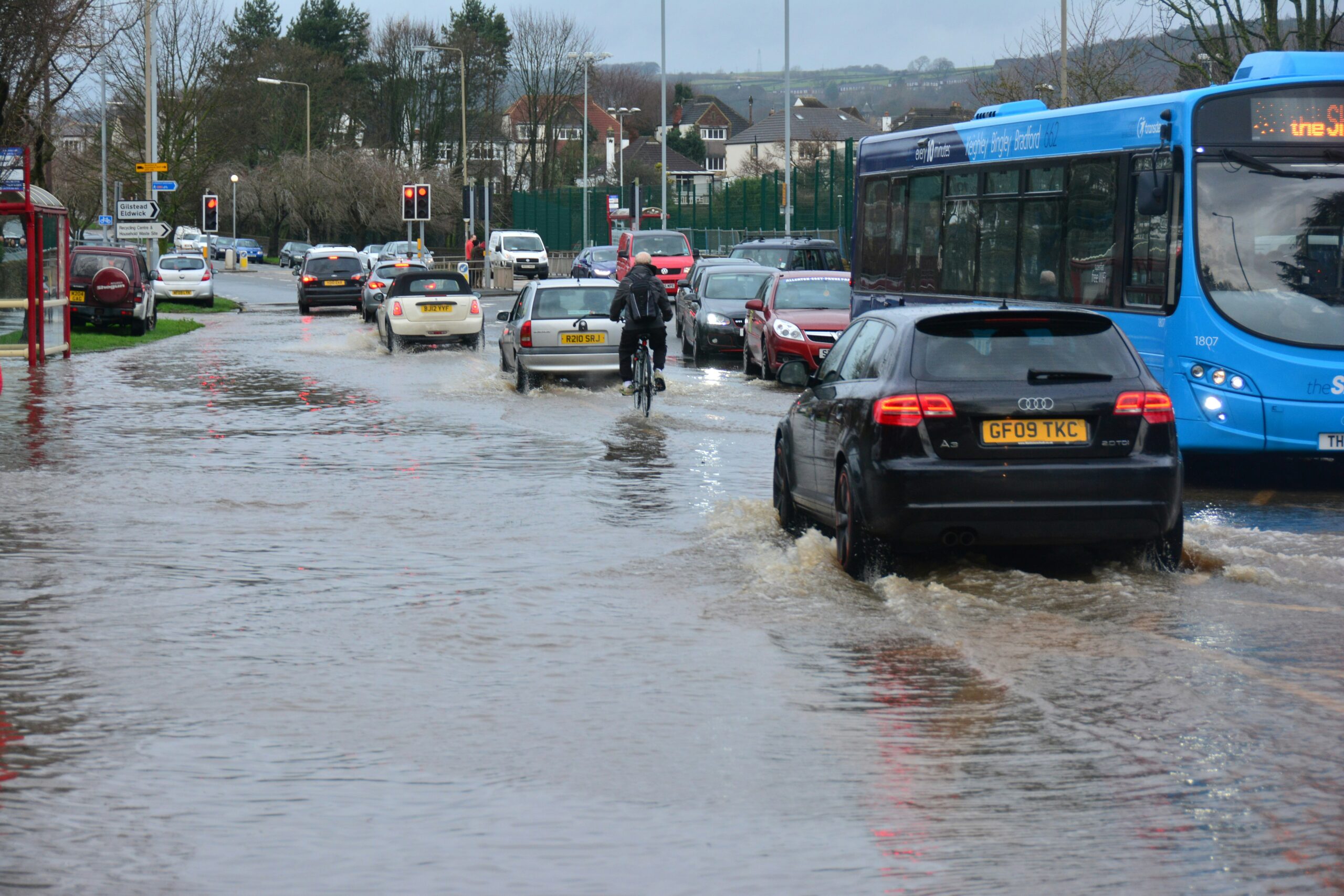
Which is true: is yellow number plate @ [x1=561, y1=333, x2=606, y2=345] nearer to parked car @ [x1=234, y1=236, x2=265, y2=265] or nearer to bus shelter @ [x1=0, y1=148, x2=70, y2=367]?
bus shelter @ [x1=0, y1=148, x2=70, y2=367]

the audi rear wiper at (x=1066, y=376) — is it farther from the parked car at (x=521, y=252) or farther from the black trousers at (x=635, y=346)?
the parked car at (x=521, y=252)

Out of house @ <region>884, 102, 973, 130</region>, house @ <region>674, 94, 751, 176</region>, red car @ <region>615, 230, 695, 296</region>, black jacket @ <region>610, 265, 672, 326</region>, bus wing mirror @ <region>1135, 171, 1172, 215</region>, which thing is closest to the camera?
bus wing mirror @ <region>1135, 171, 1172, 215</region>

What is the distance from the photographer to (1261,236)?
45.8 feet

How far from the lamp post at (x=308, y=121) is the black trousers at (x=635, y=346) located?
74377 millimetres

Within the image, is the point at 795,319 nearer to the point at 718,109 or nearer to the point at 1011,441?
the point at 1011,441

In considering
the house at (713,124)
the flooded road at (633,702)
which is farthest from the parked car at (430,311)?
the house at (713,124)

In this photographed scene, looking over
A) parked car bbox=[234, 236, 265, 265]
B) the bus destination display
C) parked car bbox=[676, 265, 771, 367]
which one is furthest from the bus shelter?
parked car bbox=[234, 236, 265, 265]

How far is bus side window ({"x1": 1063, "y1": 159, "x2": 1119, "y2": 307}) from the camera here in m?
15.3

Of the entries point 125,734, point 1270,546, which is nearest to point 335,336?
point 1270,546

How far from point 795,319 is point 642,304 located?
486cm

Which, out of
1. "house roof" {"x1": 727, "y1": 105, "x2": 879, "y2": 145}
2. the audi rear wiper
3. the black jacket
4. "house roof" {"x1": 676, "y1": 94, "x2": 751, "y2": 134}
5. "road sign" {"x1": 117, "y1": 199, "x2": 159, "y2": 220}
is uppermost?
"house roof" {"x1": 676, "y1": 94, "x2": 751, "y2": 134}

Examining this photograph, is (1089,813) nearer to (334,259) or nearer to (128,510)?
(128,510)

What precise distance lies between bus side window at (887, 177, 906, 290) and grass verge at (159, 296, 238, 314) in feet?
108

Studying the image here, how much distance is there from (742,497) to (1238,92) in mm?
4929
